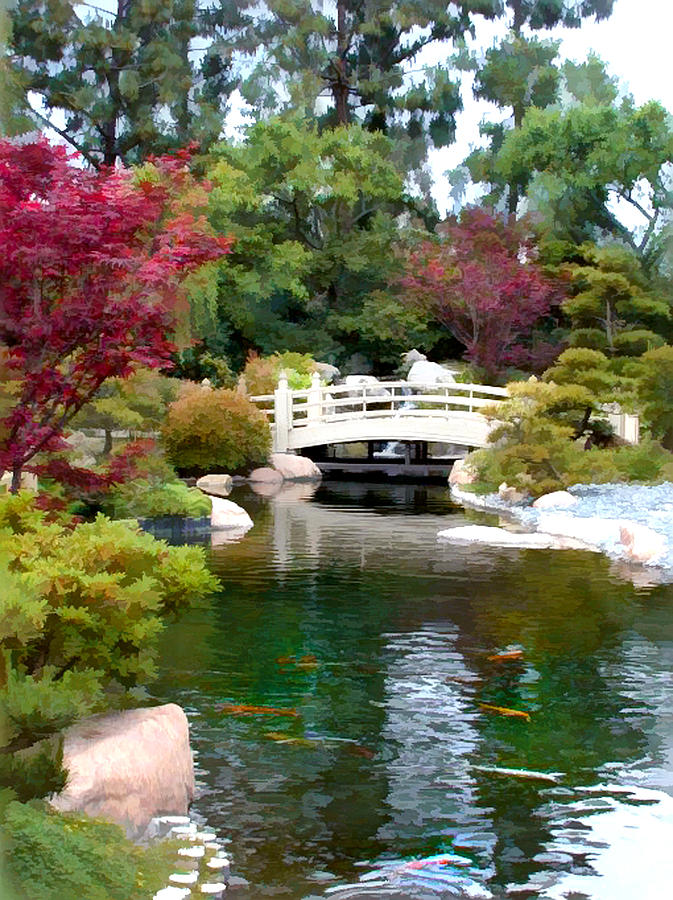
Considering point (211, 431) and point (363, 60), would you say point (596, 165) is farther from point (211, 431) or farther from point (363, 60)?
point (211, 431)

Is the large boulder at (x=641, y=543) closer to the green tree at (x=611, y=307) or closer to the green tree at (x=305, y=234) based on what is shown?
the green tree at (x=611, y=307)

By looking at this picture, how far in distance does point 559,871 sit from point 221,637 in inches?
146

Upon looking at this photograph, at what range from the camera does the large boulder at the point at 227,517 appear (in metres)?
13.2

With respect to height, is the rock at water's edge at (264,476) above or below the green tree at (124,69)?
below

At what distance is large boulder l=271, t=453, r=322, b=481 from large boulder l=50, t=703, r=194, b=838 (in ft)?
51.1

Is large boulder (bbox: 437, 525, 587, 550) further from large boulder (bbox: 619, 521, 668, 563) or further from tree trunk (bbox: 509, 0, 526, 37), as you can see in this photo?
tree trunk (bbox: 509, 0, 526, 37)

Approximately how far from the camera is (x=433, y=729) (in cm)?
556

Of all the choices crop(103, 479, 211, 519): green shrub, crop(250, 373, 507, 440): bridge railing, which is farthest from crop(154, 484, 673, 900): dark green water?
crop(250, 373, 507, 440): bridge railing

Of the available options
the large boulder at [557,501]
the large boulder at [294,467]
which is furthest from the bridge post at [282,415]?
the large boulder at [557,501]

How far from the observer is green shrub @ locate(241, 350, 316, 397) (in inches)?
916

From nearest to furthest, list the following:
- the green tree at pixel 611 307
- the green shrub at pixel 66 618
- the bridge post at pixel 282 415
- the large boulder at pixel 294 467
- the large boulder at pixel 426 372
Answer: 1. the green shrub at pixel 66 618
2. the green tree at pixel 611 307
3. the large boulder at pixel 294 467
4. the bridge post at pixel 282 415
5. the large boulder at pixel 426 372

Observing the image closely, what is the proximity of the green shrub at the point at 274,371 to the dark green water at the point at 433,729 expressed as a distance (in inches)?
520

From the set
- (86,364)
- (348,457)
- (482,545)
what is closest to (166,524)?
(482,545)

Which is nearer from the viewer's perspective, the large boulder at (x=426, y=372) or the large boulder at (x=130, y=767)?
the large boulder at (x=130, y=767)
